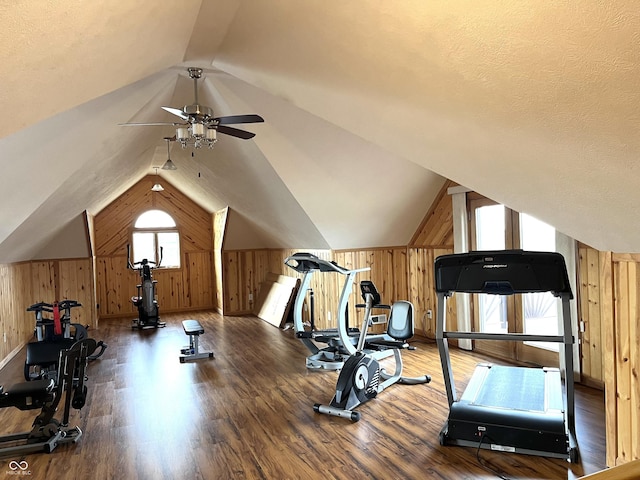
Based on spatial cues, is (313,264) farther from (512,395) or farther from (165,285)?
(165,285)

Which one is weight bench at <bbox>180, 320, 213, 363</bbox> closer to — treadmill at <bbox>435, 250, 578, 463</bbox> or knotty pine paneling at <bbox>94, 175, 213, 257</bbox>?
treadmill at <bbox>435, 250, 578, 463</bbox>

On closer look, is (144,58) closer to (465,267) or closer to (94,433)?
(465,267)

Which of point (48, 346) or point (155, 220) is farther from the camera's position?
point (155, 220)

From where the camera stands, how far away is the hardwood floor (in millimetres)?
3018

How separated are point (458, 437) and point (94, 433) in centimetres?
294

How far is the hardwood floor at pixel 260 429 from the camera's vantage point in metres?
3.02

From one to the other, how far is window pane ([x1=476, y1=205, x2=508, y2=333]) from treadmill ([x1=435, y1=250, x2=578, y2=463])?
80.7 inches

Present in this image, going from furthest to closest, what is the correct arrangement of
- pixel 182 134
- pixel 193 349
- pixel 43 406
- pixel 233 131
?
pixel 193 349
pixel 233 131
pixel 182 134
pixel 43 406

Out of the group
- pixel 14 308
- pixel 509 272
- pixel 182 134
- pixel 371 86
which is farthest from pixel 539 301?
pixel 14 308

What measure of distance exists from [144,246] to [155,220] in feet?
2.11

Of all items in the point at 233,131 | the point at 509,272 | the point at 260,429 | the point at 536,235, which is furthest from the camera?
the point at 536,235

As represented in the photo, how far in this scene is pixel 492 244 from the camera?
5.65 meters

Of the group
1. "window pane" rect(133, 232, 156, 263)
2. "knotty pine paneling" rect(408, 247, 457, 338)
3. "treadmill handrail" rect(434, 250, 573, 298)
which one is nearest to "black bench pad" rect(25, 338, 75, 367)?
"treadmill handrail" rect(434, 250, 573, 298)

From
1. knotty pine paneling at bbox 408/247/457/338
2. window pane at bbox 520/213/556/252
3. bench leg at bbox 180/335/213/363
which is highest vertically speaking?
window pane at bbox 520/213/556/252
